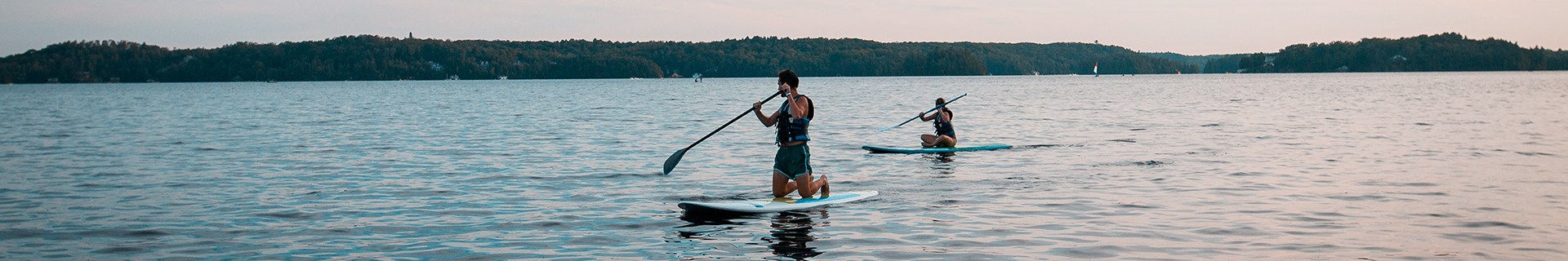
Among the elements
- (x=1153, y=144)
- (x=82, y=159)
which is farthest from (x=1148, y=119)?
(x=82, y=159)

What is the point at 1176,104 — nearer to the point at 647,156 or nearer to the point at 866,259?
the point at 647,156

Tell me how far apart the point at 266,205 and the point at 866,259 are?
757 centimetres

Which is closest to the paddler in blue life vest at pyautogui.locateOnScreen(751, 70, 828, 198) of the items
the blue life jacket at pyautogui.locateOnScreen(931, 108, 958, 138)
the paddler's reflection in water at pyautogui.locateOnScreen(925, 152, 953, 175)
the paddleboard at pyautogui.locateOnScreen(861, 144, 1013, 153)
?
the paddler's reflection in water at pyautogui.locateOnScreen(925, 152, 953, 175)

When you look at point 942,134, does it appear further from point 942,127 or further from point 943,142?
point 943,142

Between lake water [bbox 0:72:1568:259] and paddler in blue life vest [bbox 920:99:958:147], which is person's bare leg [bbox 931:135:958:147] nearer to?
paddler in blue life vest [bbox 920:99:958:147]

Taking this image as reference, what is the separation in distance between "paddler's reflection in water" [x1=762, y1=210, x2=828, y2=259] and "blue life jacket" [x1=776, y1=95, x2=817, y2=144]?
2.53 feet

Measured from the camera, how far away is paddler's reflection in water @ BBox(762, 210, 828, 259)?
9484 mm

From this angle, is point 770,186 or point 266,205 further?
point 770,186

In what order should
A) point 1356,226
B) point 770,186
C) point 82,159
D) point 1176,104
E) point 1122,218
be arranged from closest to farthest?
point 1356,226
point 1122,218
point 770,186
point 82,159
point 1176,104

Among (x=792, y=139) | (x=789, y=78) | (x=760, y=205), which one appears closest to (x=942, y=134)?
(x=792, y=139)

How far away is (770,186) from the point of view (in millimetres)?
15031

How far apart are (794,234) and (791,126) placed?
1543mm

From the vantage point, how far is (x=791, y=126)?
38.1 ft

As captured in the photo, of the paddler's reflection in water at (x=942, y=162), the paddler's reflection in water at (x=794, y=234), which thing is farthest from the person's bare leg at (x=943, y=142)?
the paddler's reflection in water at (x=794, y=234)
